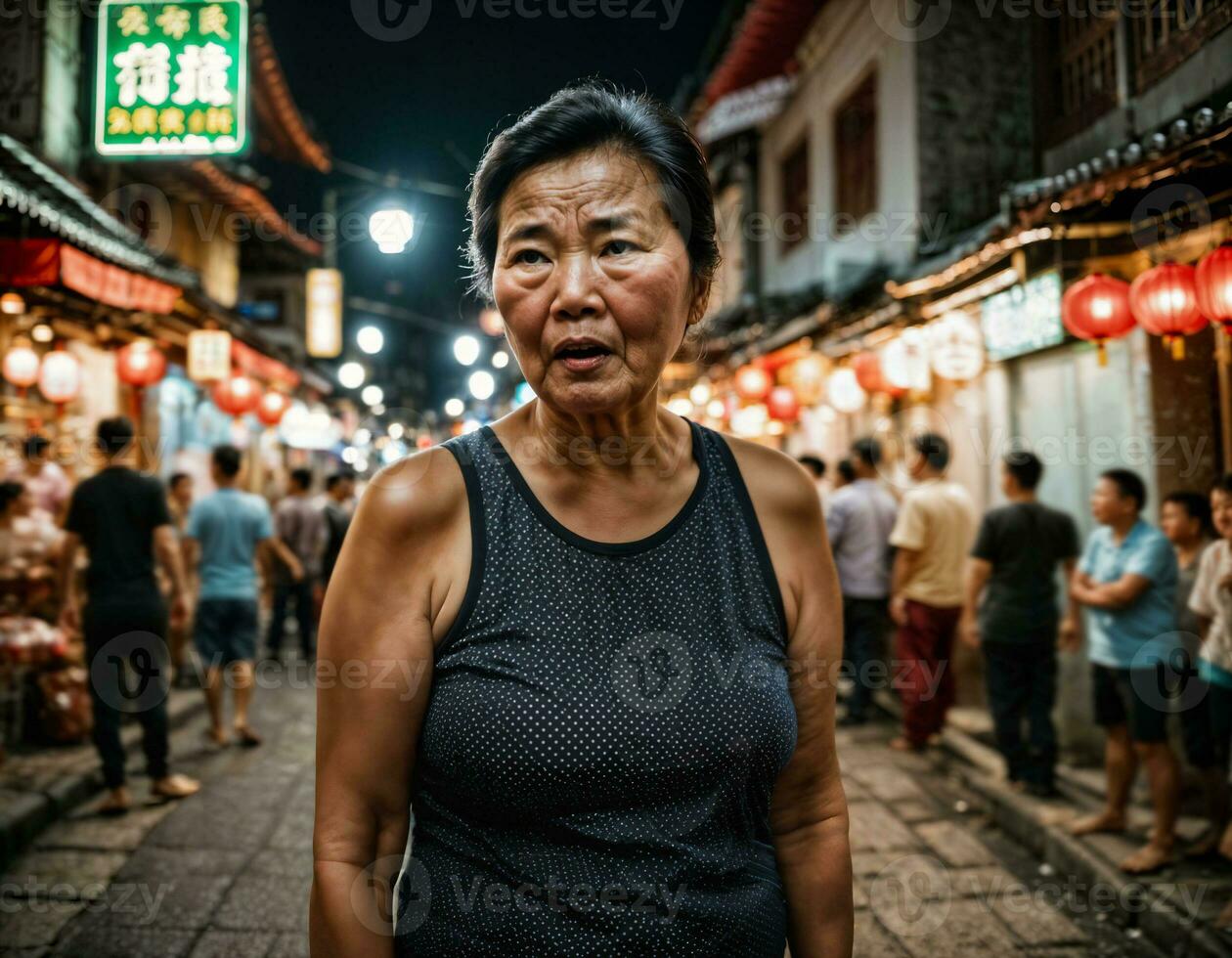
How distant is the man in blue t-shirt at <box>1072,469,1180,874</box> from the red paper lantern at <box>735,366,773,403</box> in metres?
7.46

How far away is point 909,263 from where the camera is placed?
456 inches

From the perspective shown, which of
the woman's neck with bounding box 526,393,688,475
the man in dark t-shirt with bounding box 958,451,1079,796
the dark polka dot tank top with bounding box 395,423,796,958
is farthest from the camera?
the man in dark t-shirt with bounding box 958,451,1079,796

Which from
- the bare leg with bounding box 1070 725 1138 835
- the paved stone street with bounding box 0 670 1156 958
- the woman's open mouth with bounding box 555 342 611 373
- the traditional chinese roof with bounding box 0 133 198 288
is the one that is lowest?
the paved stone street with bounding box 0 670 1156 958

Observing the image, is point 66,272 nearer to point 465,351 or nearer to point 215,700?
point 215,700

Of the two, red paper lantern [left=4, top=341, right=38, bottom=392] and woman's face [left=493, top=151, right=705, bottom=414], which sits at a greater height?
red paper lantern [left=4, top=341, right=38, bottom=392]

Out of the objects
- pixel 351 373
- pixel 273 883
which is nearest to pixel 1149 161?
pixel 273 883

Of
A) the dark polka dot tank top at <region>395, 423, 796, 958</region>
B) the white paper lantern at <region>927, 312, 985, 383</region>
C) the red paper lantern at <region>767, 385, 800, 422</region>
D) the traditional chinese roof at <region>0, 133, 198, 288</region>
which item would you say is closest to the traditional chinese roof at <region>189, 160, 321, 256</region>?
the traditional chinese roof at <region>0, 133, 198, 288</region>

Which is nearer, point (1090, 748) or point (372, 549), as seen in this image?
point (372, 549)

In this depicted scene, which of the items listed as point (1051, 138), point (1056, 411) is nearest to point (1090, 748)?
point (1056, 411)

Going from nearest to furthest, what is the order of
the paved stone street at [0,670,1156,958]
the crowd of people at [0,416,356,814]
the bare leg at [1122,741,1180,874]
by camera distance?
the paved stone street at [0,670,1156,958] < the bare leg at [1122,741,1180,874] < the crowd of people at [0,416,356,814]

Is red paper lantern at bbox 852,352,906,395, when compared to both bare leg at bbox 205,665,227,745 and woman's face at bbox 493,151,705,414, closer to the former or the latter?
bare leg at bbox 205,665,227,745

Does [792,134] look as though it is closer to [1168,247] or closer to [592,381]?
[1168,247]

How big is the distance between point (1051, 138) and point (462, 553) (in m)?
9.87

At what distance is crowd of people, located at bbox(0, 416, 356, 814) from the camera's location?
21.0 ft
